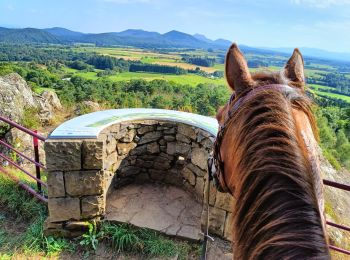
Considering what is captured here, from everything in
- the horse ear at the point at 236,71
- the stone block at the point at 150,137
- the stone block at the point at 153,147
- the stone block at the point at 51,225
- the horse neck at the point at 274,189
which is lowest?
the stone block at the point at 51,225

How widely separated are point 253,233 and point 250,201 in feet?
0.39

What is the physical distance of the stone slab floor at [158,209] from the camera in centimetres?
359

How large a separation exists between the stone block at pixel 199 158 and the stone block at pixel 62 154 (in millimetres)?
1620

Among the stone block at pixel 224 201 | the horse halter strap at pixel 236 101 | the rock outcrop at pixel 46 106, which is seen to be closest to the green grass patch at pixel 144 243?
the stone block at pixel 224 201

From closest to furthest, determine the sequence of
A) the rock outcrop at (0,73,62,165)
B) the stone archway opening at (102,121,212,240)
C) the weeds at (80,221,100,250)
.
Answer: the weeds at (80,221,100,250)
the stone archway opening at (102,121,212,240)
the rock outcrop at (0,73,62,165)

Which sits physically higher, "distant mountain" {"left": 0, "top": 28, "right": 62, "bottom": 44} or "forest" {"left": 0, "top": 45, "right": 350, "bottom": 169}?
"distant mountain" {"left": 0, "top": 28, "right": 62, "bottom": 44}

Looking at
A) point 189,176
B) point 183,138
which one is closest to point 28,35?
point 183,138

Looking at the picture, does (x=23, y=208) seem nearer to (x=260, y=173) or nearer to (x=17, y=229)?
(x=17, y=229)

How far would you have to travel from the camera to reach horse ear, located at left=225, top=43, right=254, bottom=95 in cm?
148

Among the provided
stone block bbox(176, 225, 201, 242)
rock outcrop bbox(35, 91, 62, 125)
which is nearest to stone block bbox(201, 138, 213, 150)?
stone block bbox(176, 225, 201, 242)

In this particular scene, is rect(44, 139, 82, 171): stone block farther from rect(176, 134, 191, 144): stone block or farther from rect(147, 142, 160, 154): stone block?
rect(176, 134, 191, 144): stone block

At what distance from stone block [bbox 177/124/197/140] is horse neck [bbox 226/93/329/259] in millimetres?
2784

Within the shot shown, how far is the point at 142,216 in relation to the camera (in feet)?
12.3

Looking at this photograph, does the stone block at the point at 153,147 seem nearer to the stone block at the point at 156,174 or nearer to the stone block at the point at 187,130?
the stone block at the point at 156,174
